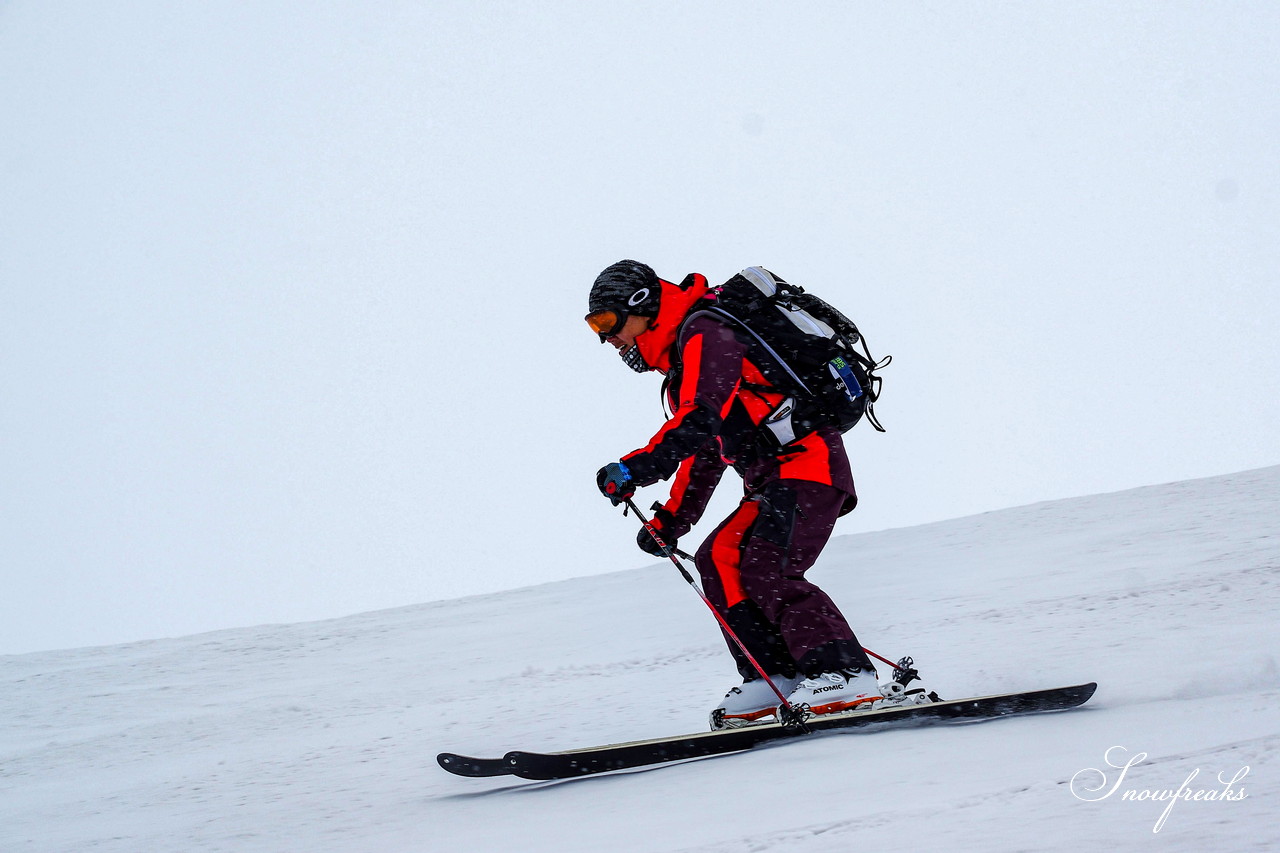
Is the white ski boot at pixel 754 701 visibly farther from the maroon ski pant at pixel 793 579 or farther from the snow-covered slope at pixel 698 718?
the snow-covered slope at pixel 698 718

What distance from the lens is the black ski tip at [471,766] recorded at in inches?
144

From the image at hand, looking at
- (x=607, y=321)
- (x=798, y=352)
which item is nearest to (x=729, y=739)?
(x=798, y=352)

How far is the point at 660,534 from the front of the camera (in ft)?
14.5

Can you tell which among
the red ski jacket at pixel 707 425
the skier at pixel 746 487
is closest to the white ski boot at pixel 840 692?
the skier at pixel 746 487

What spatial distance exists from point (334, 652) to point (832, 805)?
694cm

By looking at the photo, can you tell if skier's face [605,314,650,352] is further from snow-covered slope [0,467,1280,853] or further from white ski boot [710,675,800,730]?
snow-covered slope [0,467,1280,853]

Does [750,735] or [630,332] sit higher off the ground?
[630,332]

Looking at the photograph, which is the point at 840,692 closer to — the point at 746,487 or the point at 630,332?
the point at 746,487

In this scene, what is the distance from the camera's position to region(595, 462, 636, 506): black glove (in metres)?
3.79

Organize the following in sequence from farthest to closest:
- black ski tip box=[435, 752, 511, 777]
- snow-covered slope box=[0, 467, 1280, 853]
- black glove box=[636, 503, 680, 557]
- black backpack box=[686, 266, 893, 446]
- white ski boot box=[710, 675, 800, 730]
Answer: black glove box=[636, 503, 680, 557], white ski boot box=[710, 675, 800, 730], black backpack box=[686, 266, 893, 446], black ski tip box=[435, 752, 511, 777], snow-covered slope box=[0, 467, 1280, 853]

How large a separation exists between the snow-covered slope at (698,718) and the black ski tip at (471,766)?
0.41 ft

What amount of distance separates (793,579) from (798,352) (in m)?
0.92

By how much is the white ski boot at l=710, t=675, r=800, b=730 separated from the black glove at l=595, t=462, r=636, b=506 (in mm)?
1086

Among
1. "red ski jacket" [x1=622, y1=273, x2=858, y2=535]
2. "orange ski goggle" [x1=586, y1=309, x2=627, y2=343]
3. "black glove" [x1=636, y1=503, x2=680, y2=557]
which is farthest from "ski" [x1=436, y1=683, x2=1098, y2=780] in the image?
"orange ski goggle" [x1=586, y1=309, x2=627, y2=343]
